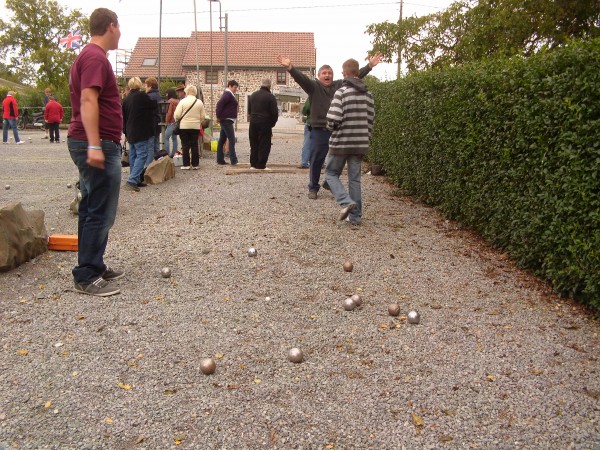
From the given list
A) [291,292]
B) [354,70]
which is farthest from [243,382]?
[354,70]

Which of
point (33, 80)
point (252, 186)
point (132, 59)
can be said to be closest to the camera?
point (252, 186)

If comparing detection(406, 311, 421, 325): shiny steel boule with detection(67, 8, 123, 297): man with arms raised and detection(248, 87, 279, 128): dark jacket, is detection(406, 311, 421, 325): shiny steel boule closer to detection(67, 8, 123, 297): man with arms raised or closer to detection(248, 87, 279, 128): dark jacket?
detection(67, 8, 123, 297): man with arms raised

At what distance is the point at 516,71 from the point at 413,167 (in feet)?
12.5

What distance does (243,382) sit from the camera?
135 inches

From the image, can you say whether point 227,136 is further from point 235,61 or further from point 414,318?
point 235,61

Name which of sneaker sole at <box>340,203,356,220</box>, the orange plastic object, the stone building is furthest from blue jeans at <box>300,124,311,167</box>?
the stone building

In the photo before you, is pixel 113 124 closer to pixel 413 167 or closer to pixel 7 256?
pixel 7 256

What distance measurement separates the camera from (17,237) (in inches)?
217

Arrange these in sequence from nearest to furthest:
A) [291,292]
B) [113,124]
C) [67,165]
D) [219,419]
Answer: [219,419] < [113,124] < [291,292] < [67,165]

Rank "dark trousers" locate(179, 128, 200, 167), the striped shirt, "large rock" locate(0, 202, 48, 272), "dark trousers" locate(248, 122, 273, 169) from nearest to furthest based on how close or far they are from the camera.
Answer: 1. "large rock" locate(0, 202, 48, 272)
2. the striped shirt
3. "dark trousers" locate(248, 122, 273, 169)
4. "dark trousers" locate(179, 128, 200, 167)

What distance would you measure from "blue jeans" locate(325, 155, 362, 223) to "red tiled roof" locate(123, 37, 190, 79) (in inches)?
1813

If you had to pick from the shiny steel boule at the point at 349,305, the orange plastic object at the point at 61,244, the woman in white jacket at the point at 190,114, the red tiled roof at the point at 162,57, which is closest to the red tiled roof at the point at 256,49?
the red tiled roof at the point at 162,57

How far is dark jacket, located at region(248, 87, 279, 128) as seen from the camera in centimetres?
1169

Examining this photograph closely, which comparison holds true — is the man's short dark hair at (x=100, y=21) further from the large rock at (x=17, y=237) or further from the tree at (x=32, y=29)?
the tree at (x=32, y=29)
